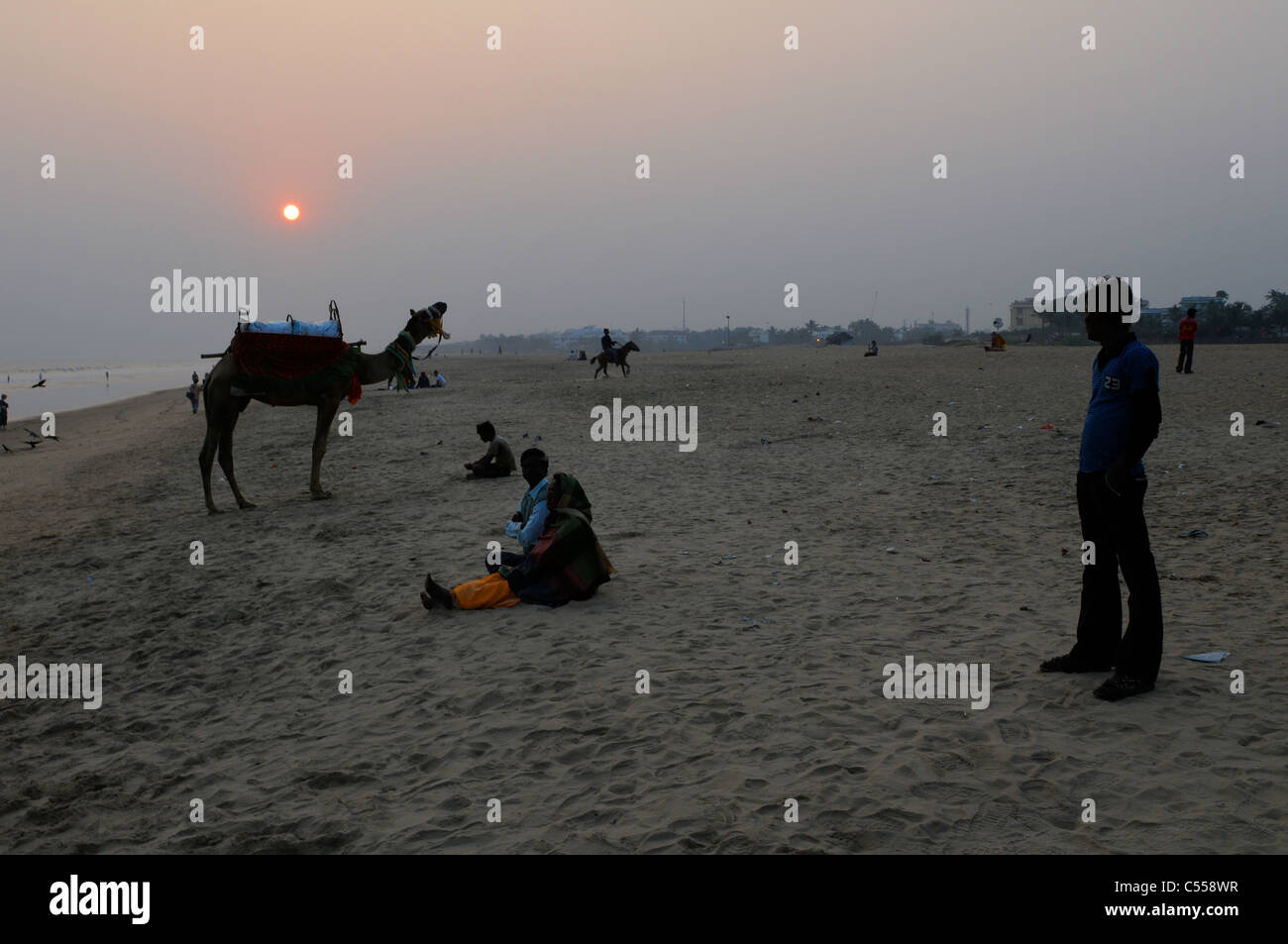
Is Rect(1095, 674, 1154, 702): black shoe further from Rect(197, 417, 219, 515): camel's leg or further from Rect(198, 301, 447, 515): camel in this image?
Rect(197, 417, 219, 515): camel's leg

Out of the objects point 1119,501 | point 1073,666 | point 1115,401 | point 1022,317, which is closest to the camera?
point 1119,501

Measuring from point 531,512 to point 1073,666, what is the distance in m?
4.90

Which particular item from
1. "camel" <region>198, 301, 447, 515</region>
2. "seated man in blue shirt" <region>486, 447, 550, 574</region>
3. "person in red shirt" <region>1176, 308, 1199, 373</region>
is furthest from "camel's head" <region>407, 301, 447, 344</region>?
"person in red shirt" <region>1176, 308, 1199, 373</region>

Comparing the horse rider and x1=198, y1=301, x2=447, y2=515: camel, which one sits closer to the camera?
x1=198, y1=301, x2=447, y2=515: camel

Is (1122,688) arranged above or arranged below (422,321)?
below

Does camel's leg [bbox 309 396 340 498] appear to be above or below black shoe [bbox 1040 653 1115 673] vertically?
above

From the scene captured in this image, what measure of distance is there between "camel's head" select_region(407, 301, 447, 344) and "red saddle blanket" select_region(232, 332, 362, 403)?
111 cm

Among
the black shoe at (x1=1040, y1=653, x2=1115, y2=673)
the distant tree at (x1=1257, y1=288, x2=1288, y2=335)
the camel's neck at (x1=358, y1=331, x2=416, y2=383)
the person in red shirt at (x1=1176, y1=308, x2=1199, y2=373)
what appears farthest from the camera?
the distant tree at (x1=1257, y1=288, x2=1288, y2=335)

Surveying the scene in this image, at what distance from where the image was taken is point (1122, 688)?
209 inches

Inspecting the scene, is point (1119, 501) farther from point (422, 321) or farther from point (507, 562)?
point (422, 321)

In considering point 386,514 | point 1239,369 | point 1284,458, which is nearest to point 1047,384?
point 1239,369

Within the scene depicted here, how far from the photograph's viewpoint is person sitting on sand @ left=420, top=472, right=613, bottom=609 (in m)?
7.75

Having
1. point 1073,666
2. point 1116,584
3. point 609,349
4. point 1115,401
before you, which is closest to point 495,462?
point 1073,666

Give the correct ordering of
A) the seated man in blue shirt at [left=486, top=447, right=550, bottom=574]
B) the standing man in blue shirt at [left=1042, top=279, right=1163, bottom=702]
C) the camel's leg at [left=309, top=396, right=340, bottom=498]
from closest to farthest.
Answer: the standing man in blue shirt at [left=1042, top=279, right=1163, bottom=702] → the seated man in blue shirt at [left=486, top=447, right=550, bottom=574] → the camel's leg at [left=309, top=396, right=340, bottom=498]
